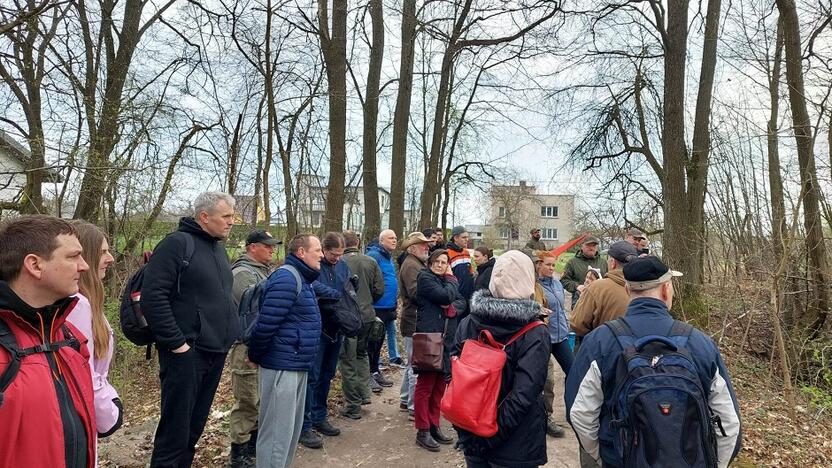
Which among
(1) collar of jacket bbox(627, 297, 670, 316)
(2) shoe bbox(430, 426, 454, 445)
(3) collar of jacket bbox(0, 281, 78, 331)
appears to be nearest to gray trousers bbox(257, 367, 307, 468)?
(2) shoe bbox(430, 426, 454, 445)

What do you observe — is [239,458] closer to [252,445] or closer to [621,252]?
[252,445]

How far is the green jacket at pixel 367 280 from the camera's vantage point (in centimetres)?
584

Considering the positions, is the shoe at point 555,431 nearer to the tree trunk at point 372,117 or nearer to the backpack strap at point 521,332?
the backpack strap at point 521,332

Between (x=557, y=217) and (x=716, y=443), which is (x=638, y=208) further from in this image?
(x=557, y=217)

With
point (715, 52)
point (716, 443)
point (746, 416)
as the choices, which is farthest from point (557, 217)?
point (716, 443)

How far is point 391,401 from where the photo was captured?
6.11 metres

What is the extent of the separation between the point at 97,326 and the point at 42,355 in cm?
74

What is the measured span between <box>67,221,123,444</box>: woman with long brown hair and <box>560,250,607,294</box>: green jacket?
5.08 metres

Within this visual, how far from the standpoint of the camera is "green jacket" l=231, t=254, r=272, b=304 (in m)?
4.33

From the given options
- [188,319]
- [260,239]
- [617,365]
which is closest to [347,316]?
[260,239]

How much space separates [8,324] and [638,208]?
1534 centimetres

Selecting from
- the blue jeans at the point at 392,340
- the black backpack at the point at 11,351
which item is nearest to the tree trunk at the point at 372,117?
the blue jeans at the point at 392,340

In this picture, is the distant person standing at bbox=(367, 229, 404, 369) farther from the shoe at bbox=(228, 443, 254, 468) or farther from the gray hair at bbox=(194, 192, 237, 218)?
the gray hair at bbox=(194, 192, 237, 218)

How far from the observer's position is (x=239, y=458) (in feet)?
13.5
